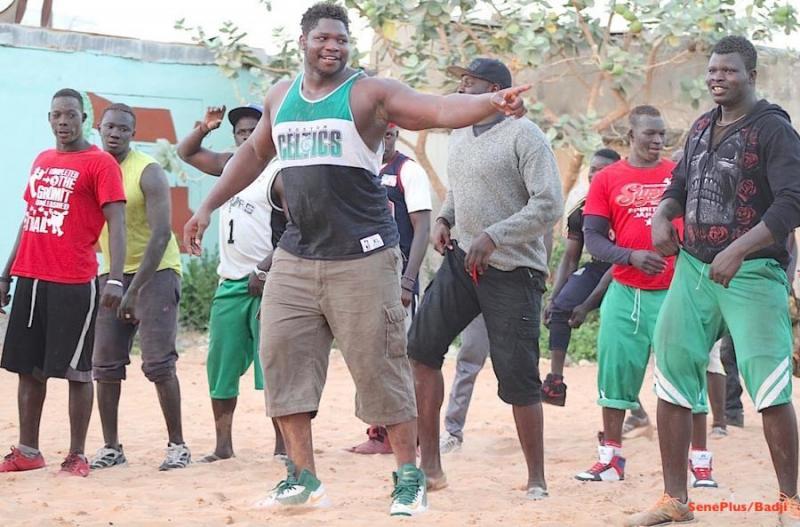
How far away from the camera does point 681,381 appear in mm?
5379

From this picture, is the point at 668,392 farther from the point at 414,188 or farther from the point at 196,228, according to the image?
the point at 414,188

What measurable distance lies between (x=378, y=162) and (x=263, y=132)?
0.61 m

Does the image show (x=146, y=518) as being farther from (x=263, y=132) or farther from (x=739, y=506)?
(x=739, y=506)

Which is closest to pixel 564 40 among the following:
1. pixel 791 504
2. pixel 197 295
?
pixel 197 295

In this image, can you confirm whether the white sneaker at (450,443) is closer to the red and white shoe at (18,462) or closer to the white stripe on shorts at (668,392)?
the red and white shoe at (18,462)

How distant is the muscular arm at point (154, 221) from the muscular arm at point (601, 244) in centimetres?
236

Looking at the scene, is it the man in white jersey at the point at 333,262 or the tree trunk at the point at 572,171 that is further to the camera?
the tree trunk at the point at 572,171

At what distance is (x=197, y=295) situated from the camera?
13.9 meters

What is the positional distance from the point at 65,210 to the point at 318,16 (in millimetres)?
2117

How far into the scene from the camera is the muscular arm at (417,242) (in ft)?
25.1

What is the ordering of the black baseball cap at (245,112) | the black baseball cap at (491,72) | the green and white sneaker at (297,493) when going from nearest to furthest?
the green and white sneaker at (297,493)
the black baseball cap at (491,72)
the black baseball cap at (245,112)

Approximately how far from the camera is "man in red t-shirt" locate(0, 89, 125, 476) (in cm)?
675

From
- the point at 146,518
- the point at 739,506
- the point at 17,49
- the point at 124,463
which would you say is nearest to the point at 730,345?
the point at 739,506

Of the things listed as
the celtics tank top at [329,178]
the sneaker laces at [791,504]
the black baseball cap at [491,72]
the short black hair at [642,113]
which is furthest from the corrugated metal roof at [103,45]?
the sneaker laces at [791,504]
